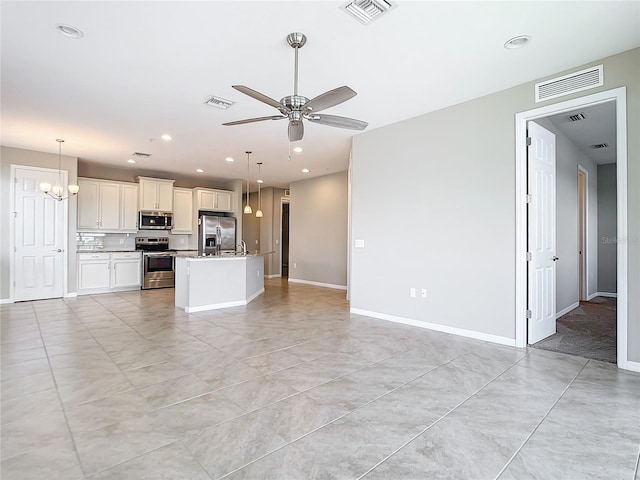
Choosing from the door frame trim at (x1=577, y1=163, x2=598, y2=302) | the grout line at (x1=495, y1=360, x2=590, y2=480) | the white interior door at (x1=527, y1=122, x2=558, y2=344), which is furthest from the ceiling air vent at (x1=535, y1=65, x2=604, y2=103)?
the door frame trim at (x1=577, y1=163, x2=598, y2=302)

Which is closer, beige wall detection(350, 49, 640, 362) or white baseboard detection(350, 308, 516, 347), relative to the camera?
beige wall detection(350, 49, 640, 362)

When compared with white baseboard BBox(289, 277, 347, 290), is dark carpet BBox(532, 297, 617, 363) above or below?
below

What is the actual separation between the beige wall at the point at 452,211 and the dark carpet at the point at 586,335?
0.48 meters

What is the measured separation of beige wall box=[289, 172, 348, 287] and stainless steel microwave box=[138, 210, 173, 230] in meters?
3.18

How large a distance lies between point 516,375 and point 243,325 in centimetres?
323

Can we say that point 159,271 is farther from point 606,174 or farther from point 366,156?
point 606,174

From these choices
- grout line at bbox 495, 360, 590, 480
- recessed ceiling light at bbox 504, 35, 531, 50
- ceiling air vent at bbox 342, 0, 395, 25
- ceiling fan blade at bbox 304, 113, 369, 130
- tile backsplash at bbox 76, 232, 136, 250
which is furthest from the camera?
tile backsplash at bbox 76, 232, 136, 250

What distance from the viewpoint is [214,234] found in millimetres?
8867

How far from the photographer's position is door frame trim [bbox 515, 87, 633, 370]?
3.01 meters

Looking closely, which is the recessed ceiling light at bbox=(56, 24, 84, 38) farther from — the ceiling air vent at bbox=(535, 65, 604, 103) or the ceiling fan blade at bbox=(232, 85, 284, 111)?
the ceiling air vent at bbox=(535, 65, 604, 103)

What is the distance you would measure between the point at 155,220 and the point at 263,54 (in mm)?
6356

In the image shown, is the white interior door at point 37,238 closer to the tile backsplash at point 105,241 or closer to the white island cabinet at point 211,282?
the tile backsplash at point 105,241

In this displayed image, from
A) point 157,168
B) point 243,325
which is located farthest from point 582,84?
point 157,168

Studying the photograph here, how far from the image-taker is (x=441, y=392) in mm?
2590
